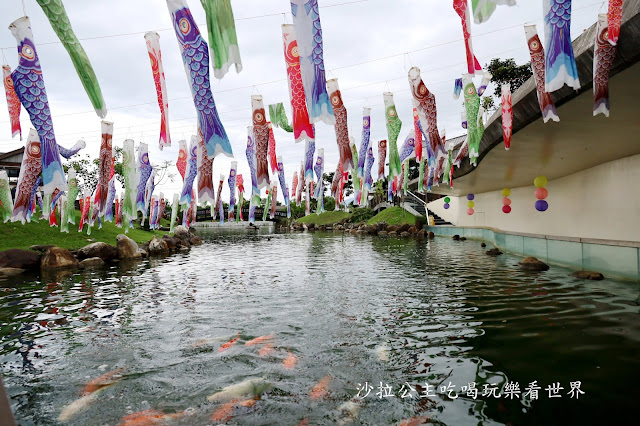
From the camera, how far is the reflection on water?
411cm

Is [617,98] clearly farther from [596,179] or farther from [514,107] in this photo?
[596,179]

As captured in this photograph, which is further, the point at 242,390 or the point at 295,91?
the point at 295,91

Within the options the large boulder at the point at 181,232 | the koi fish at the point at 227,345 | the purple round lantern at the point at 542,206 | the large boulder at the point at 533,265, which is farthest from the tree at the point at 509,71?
the koi fish at the point at 227,345

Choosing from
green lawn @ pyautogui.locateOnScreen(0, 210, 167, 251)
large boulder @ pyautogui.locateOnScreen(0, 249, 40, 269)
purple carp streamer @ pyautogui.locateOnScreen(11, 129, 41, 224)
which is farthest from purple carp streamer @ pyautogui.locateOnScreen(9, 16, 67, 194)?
green lawn @ pyautogui.locateOnScreen(0, 210, 167, 251)

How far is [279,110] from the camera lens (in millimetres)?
11711

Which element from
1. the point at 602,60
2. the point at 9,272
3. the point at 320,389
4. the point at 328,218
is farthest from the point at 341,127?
the point at 328,218

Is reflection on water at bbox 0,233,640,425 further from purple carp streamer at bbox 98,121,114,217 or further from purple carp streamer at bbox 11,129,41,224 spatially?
purple carp streamer at bbox 98,121,114,217

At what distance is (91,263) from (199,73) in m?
13.9

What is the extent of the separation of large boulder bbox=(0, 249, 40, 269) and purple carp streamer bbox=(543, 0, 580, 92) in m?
18.2

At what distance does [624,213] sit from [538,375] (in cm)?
1015

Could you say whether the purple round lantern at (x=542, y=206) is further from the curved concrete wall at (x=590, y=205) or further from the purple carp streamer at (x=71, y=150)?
the purple carp streamer at (x=71, y=150)

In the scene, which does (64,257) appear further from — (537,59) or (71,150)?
(537,59)

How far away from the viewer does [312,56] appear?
6516mm

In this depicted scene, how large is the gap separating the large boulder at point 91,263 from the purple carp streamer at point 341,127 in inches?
514
